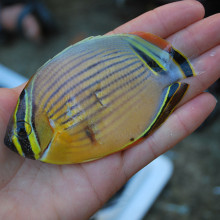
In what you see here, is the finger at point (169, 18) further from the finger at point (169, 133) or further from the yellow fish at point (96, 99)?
the finger at point (169, 133)

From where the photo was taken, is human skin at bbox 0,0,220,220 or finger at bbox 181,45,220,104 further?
finger at bbox 181,45,220,104

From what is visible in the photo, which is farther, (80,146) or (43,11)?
(43,11)

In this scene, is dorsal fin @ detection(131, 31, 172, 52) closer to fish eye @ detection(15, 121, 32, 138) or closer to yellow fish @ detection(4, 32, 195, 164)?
yellow fish @ detection(4, 32, 195, 164)

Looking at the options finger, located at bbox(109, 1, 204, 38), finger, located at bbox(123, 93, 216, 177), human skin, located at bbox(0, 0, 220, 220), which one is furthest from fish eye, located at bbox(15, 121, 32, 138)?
finger, located at bbox(109, 1, 204, 38)

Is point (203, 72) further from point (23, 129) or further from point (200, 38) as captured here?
point (23, 129)

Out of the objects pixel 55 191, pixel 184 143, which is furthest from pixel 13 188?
pixel 184 143

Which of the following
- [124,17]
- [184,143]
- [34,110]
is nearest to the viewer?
[34,110]

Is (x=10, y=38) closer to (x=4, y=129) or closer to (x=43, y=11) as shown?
(x=43, y=11)

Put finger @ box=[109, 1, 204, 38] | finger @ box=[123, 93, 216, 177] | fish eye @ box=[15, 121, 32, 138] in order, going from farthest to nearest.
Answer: finger @ box=[109, 1, 204, 38]
finger @ box=[123, 93, 216, 177]
fish eye @ box=[15, 121, 32, 138]
